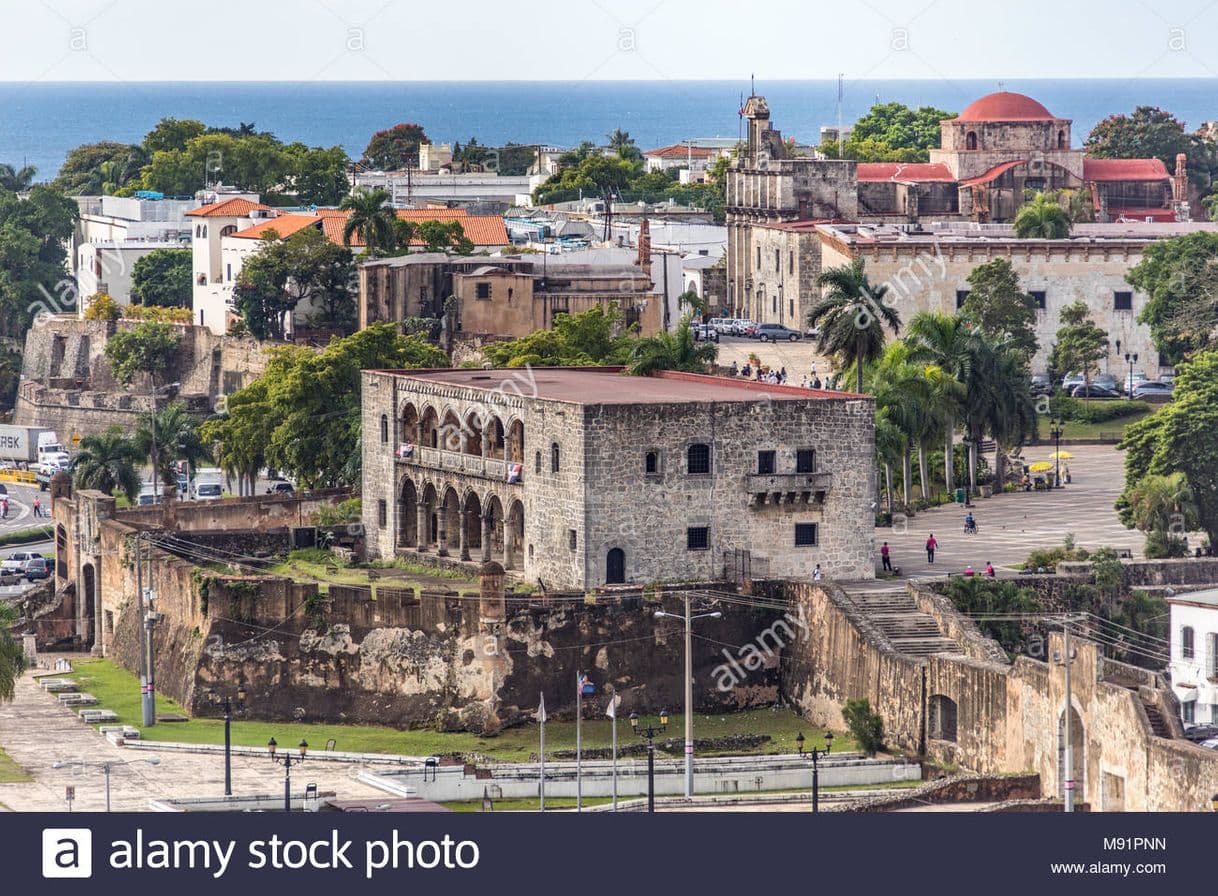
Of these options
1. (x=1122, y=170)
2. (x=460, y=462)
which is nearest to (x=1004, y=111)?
(x=1122, y=170)

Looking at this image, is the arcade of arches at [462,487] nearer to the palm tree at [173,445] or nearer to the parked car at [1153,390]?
the palm tree at [173,445]

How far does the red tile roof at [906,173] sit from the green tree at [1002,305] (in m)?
34.6

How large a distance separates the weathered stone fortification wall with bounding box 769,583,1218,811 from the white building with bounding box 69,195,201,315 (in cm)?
9667

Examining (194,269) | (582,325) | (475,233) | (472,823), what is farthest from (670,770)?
(194,269)

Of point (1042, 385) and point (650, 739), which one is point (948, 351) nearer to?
point (1042, 385)

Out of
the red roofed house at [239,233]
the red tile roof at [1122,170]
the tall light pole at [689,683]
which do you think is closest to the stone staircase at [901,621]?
the tall light pole at [689,683]

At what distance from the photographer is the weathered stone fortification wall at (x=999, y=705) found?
233 ft

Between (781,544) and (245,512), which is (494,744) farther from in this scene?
(245,512)

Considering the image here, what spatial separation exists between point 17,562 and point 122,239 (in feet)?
213

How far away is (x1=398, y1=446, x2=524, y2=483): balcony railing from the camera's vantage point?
93.7 m

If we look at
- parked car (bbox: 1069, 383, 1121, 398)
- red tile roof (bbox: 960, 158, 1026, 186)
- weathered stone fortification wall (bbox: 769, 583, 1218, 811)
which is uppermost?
red tile roof (bbox: 960, 158, 1026, 186)

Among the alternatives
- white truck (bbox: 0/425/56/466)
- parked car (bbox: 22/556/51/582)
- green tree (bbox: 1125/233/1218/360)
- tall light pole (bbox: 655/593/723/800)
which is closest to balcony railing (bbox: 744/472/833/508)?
tall light pole (bbox: 655/593/723/800)

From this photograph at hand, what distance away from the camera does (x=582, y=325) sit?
393 ft

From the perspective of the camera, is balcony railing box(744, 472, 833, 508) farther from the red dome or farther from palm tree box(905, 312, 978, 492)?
the red dome
